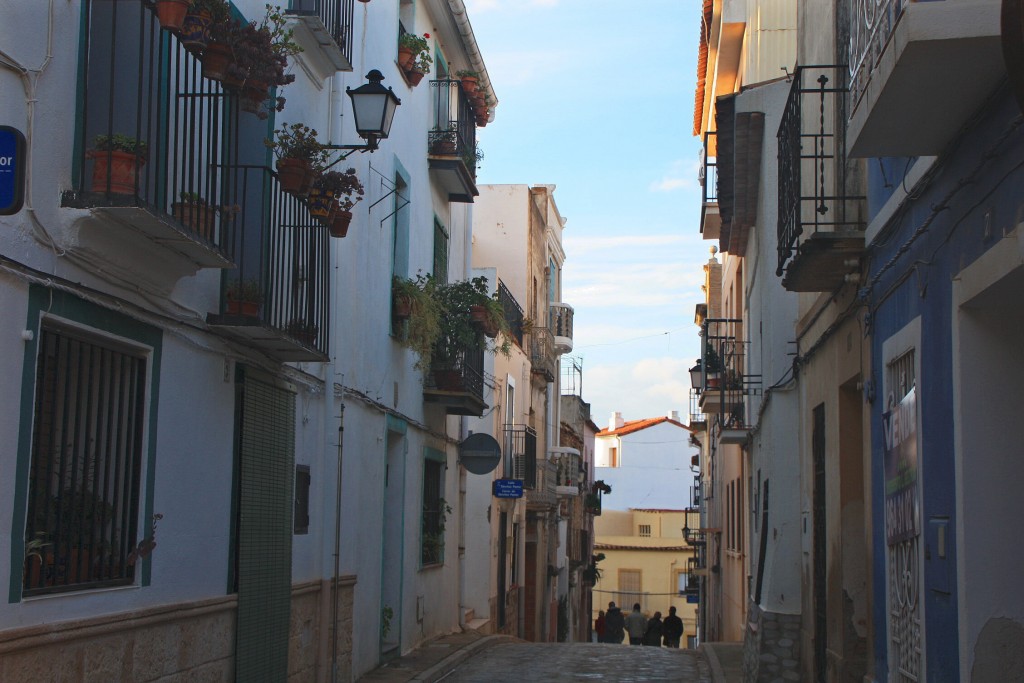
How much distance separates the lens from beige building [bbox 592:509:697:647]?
5944 cm

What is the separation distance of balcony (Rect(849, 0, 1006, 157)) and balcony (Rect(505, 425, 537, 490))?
1888cm

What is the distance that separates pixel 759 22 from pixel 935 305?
10384 mm

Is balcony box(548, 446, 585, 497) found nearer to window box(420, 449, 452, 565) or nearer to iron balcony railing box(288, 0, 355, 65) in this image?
window box(420, 449, 452, 565)

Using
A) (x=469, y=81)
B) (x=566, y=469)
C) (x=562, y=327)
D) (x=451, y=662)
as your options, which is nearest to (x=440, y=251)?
(x=469, y=81)

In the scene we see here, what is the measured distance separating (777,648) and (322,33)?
7.60 m

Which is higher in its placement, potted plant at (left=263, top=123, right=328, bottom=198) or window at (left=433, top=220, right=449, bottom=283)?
window at (left=433, top=220, right=449, bottom=283)

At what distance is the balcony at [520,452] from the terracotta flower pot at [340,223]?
46.8ft

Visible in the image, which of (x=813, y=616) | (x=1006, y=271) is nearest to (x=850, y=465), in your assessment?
(x=813, y=616)

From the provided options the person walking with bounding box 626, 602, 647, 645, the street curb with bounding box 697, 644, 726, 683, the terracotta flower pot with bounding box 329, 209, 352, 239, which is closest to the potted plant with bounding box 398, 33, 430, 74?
the terracotta flower pot with bounding box 329, 209, 352, 239

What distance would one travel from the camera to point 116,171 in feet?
21.9

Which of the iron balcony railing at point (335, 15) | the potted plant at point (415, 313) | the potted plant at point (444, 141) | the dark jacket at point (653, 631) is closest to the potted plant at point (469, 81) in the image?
the potted plant at point (444, 141)

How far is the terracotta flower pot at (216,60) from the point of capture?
789 cm

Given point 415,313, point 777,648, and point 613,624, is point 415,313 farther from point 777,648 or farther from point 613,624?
point 613,624

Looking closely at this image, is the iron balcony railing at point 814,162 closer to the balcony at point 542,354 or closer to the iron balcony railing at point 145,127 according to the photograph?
the iron balcony railing at point 145,127
